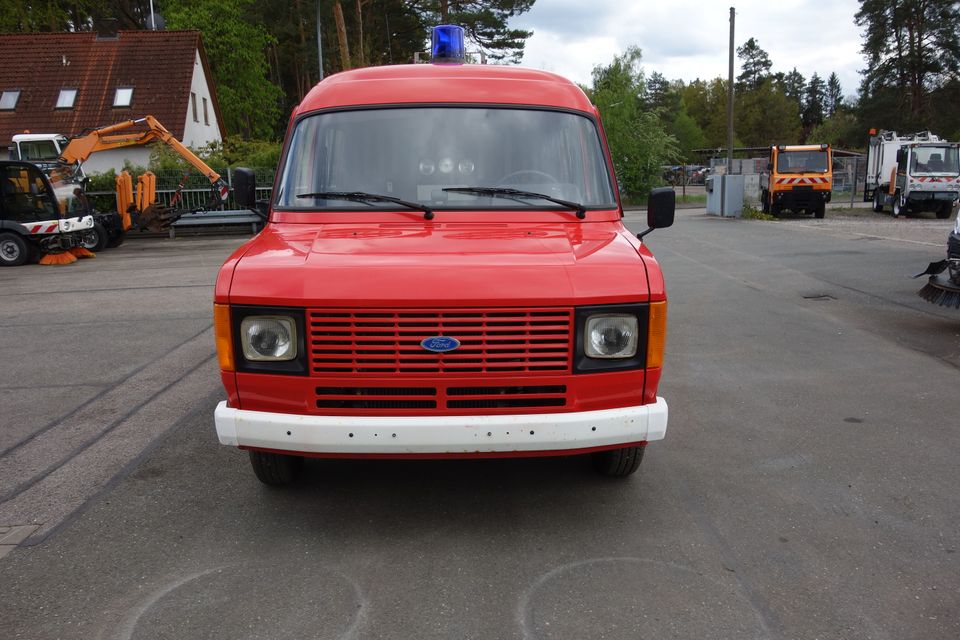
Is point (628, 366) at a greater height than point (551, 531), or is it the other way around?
point (628, 366)

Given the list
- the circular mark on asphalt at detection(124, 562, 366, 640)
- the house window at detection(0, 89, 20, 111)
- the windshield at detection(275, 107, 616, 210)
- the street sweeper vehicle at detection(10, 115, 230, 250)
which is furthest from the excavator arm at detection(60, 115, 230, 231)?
the circular mark on asphalt at detection(124, 562, 366, 640)

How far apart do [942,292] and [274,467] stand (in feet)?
22.8

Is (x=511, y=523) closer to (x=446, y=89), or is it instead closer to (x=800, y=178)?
(x=446, y=89)

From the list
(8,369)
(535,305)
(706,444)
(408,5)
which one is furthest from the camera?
(408,5)

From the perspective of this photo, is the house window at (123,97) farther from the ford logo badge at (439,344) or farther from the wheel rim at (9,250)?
the ford logo badge at (439,344)

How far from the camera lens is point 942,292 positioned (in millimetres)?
8133

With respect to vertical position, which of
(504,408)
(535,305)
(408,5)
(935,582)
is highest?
(408,5)

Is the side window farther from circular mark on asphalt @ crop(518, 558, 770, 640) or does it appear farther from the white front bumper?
circular mark on asphalt @ crop(518, 558, 770, 640)

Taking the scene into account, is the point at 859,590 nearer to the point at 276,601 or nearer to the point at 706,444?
the point at 706,444

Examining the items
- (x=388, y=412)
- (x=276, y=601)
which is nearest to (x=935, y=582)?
(x=388, y=412)

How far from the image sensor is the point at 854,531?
3.87m

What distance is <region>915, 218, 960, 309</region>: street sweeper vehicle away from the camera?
802 centimetres

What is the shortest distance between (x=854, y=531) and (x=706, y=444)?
133 centimetres

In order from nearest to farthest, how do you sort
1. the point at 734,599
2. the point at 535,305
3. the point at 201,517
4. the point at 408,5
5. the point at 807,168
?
the point at 734,599 < the point at 535,305 < the point at 201,517 < the point at 807,168 < the point at 408,5
